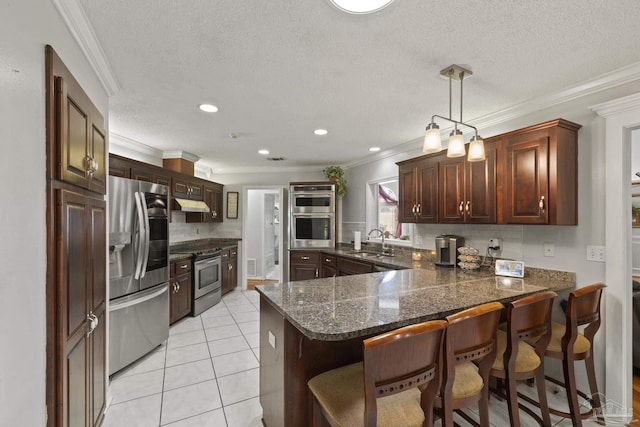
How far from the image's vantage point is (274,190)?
19.6 ft

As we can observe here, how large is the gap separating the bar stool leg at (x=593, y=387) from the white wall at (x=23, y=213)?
9.67 ft

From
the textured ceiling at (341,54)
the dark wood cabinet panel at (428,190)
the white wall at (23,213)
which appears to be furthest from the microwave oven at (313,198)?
the white wall at (23,213)

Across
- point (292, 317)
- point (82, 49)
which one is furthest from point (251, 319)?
point (82, 49)

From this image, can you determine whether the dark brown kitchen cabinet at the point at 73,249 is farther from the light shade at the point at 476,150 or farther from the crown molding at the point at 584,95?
the crown molding at the point at 584,95

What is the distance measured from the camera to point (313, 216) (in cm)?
525

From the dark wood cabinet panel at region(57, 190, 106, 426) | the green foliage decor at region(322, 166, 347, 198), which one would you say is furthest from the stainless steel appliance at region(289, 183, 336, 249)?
the dark wood cabinet panel at region(57, 190, 106, 426)

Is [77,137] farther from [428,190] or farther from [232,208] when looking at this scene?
[232,208]

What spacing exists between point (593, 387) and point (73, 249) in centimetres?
322

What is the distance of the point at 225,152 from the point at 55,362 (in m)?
3.71

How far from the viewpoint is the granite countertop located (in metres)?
1.38

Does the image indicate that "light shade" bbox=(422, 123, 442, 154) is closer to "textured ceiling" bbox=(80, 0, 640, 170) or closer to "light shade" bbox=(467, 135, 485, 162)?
"light shade" bbox=(467, 135, 485, 162)

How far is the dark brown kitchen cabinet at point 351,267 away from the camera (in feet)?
12.1

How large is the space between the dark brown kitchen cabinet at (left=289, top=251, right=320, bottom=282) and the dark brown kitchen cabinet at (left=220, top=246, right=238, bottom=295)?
3.82ft

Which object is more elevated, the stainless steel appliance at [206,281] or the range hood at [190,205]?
the range hood at [190,205]
